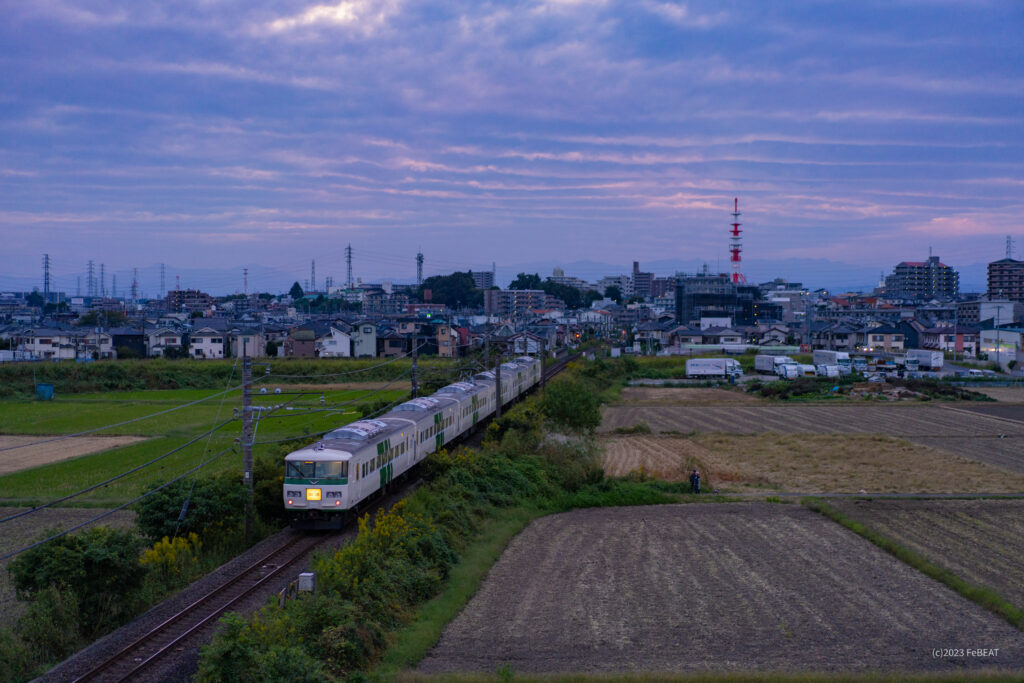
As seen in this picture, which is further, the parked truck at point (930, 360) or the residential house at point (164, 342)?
the residential house at point (164, 342)

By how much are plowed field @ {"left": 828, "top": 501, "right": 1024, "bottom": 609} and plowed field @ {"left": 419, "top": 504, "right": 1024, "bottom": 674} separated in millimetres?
989

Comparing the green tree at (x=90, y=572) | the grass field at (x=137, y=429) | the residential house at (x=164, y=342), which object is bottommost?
the grass field at (x=137, y=429)

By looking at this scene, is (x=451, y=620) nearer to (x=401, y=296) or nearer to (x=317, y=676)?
(x=317, y=676)

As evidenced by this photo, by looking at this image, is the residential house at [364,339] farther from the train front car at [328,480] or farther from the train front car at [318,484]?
the train front car at [318,484]

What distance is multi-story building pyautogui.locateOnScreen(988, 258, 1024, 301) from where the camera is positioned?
431 feet

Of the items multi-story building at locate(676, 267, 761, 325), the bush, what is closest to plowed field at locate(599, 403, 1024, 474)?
the bush

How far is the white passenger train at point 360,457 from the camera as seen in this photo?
620 inches

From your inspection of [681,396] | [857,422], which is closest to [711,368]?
[681,396]

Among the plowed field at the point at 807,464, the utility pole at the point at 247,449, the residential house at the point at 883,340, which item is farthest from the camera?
the residential house at the point at 883,340

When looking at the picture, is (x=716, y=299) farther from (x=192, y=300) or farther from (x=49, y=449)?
(x=49, y=449)

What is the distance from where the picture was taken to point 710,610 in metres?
13.0

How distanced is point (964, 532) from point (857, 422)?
22240 millimetres

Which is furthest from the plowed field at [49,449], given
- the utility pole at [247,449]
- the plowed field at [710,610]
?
the plowed field at [710,610]

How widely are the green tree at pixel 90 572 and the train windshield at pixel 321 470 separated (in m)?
3.83
